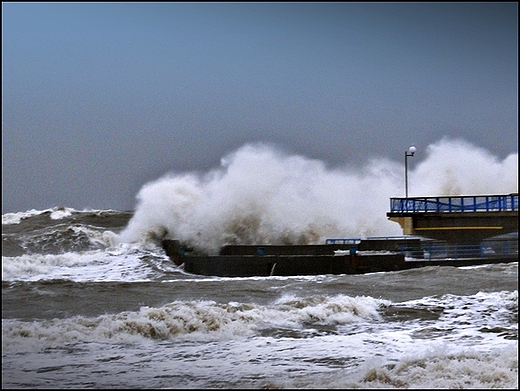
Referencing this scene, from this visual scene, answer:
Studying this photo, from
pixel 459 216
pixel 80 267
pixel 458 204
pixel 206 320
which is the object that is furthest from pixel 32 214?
pixel 458 204

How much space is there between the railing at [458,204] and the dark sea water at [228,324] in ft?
2.58

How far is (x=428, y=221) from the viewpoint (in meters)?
11.1

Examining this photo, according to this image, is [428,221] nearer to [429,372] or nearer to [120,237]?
[120,237]

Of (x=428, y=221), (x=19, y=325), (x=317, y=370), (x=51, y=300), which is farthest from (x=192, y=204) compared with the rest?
(x=19, y=325)

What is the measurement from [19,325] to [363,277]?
742 cm

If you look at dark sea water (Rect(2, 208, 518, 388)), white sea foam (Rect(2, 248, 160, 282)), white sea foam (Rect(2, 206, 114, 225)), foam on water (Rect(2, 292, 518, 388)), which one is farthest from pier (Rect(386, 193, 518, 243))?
white sea foam (Rect(2, 206, 114, 225))

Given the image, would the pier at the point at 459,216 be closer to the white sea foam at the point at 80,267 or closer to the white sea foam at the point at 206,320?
the white sea foam at the point at 206,320

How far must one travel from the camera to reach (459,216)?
10078 mm

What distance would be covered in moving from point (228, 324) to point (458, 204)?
6.15m

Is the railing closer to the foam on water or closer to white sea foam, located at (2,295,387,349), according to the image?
the foam on water

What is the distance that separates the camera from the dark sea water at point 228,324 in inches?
150

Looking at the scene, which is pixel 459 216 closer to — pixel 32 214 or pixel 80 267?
pixel 80 267

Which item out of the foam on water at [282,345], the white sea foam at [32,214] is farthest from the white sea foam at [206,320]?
the white sea foam at [32,214]

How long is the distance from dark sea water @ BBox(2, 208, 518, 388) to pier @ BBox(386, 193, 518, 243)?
548 mm
